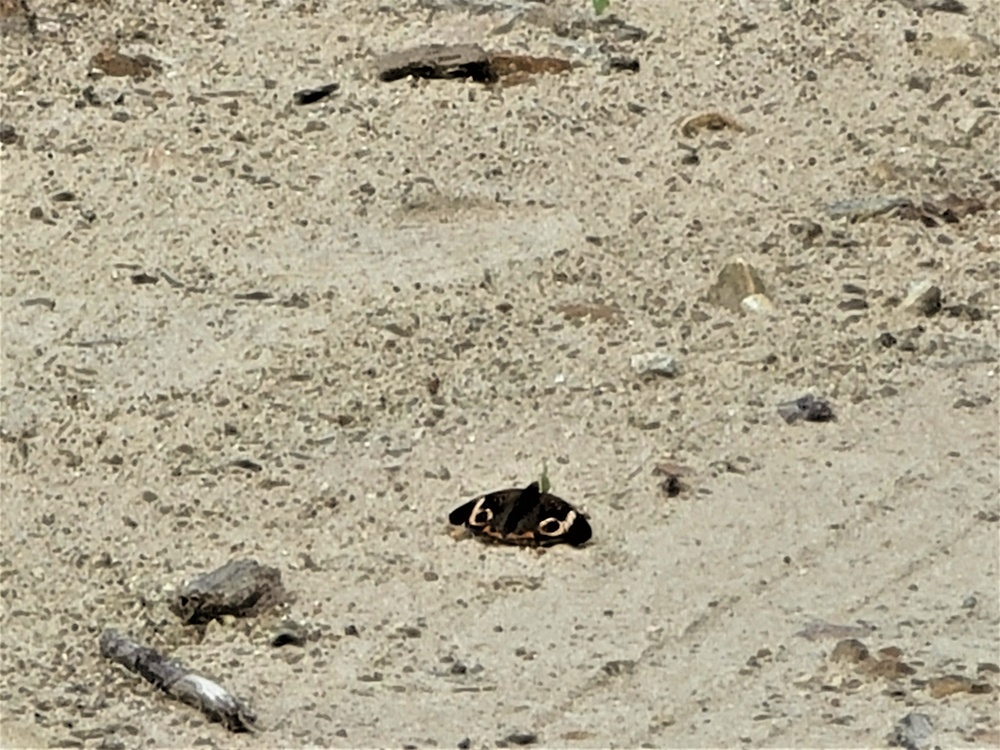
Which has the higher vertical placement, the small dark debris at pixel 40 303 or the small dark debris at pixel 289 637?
the small dark debris at pixel 289 637

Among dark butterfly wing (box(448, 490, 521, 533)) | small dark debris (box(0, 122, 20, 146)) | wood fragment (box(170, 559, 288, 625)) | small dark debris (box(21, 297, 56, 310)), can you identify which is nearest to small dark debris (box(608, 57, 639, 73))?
small dark debris (box(0, 122, 20, 146))

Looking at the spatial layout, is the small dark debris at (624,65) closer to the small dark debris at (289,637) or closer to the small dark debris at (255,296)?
the small dark debris at (255,296)

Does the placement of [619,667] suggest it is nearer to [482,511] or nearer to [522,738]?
[522,738]

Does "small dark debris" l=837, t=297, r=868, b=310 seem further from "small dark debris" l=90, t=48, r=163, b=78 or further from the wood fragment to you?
"small dark debris" l=90, t=48, r=163, b=78

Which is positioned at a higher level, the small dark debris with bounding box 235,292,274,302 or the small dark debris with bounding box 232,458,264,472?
the small dark debris with bounding box 232,458,264,472

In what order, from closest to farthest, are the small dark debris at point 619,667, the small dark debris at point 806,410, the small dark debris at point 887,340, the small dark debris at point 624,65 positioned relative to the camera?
the small dark debris at point 619,667 → the small dark debris at point 806,410 → the small dark debris at point 887,340 → the small dark debris at point 624,65

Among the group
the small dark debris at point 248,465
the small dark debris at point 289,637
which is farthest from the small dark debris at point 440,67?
the small dark debris at point 289,637

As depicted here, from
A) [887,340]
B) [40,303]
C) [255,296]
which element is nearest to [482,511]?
[255,296]
